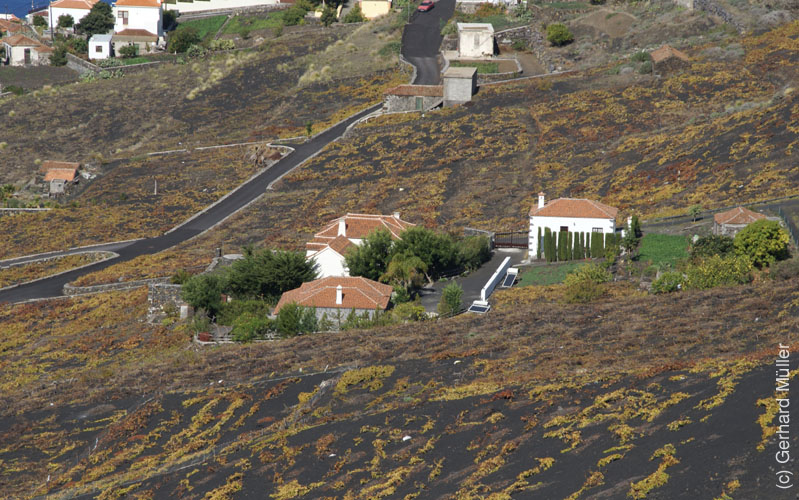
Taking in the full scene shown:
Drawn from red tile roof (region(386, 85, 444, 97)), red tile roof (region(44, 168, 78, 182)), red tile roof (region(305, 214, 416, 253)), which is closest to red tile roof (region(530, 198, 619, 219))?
red tile roof (region(305, 214, 416, 253))

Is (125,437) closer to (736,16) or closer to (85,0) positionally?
(736,16)

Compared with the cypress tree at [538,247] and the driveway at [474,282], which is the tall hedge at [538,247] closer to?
the cypress tree at [538,247]

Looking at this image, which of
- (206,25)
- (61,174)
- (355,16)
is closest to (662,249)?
(61,174)

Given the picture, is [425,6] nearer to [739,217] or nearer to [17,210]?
[17,210]

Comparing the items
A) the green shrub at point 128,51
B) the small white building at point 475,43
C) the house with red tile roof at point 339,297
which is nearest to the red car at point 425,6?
the small white building at point 475,43

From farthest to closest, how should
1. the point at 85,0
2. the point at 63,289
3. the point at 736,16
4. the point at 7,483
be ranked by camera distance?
the point at 85,0, the point at 736,16, the point at 63,289, the point at 7,483

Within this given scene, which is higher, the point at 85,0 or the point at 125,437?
the point at 85,0

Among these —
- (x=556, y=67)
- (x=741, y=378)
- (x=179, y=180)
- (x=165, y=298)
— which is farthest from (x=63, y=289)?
(x=556, y=67)
